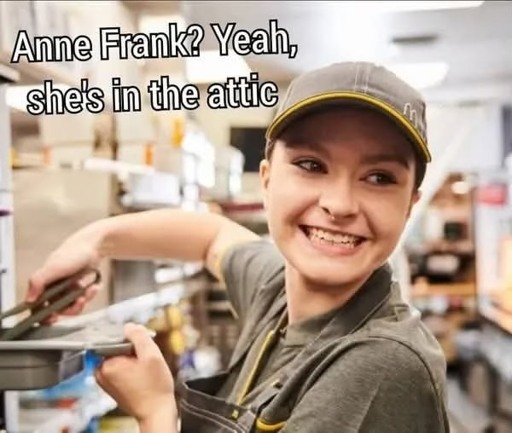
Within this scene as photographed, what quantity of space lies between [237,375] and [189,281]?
1.38 metres

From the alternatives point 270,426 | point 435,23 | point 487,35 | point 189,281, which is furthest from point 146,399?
point 189,281

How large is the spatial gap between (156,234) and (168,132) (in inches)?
26.1

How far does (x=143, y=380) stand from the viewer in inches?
31.9

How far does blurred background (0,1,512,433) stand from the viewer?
104cm

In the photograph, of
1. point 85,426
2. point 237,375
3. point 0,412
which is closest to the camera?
point 237,375

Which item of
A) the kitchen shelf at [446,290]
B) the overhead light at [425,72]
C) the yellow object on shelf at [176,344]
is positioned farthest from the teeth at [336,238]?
the kitchen shelf at [446,290]

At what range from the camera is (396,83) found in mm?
761

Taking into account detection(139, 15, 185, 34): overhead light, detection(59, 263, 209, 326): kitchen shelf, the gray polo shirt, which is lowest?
detection(59, 263, 209, 326): kitchen shelf

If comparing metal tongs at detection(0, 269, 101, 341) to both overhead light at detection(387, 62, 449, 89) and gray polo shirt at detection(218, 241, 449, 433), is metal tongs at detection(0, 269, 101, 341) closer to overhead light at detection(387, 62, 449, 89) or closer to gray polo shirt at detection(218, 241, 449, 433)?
gray polo shirt at detection(218, 241, 449, 433)

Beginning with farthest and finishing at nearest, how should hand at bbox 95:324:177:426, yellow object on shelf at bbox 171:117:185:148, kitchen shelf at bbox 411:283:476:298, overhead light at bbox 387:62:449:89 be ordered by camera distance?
kitchen shelf at bbox 411:283:476:298 < yellow object on shelf at bbox 171:117:185:148 < overhead light at bbox 387:62:449:89 < hand at bbox 95:324:177:426

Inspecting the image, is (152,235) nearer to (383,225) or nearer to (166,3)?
(166,3)

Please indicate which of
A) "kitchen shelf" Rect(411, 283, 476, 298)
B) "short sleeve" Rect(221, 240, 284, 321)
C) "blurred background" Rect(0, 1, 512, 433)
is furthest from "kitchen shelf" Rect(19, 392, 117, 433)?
"kitchen shelf" Rect(411, 283, 476, 298)

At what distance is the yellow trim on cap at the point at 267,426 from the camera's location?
75 centimetres

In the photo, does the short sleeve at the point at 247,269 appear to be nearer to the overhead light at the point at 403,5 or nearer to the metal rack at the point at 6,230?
the metal rack at the point at 6,230
